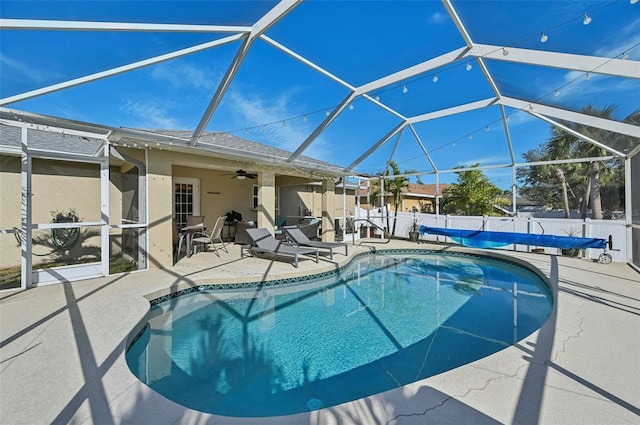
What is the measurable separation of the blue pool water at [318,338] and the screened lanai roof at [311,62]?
4.08 metres

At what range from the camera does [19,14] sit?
3047 millimetres

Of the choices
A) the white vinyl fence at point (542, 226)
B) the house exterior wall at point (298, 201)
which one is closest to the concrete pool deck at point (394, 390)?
the white vinyl fence at point (542, 226)

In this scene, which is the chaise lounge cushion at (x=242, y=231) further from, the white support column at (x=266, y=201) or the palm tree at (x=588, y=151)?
the palm tree at (x=588, y=151)

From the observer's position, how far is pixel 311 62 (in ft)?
18.7

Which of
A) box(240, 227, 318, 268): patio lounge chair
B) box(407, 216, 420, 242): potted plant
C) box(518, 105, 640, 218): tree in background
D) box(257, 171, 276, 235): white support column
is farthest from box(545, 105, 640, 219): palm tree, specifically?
box(257, 171, 276, 235): white support column

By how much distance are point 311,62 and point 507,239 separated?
358 inches

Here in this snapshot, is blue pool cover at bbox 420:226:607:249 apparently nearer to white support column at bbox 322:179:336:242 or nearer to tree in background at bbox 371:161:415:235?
tree in background at bbox 371:161:415:235

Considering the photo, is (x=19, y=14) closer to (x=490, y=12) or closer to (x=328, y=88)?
(x=328, y=88)

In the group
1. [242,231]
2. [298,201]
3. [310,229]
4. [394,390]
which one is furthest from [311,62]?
[298,201]

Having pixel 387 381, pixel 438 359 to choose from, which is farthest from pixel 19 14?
pixel 438 359

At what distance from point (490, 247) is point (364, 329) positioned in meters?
8.37

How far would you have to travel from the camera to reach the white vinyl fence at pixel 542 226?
8.66 meters

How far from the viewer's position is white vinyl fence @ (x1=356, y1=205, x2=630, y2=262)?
866cm

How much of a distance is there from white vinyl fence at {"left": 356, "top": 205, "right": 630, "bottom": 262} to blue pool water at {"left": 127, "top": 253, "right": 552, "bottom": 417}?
144 inches
